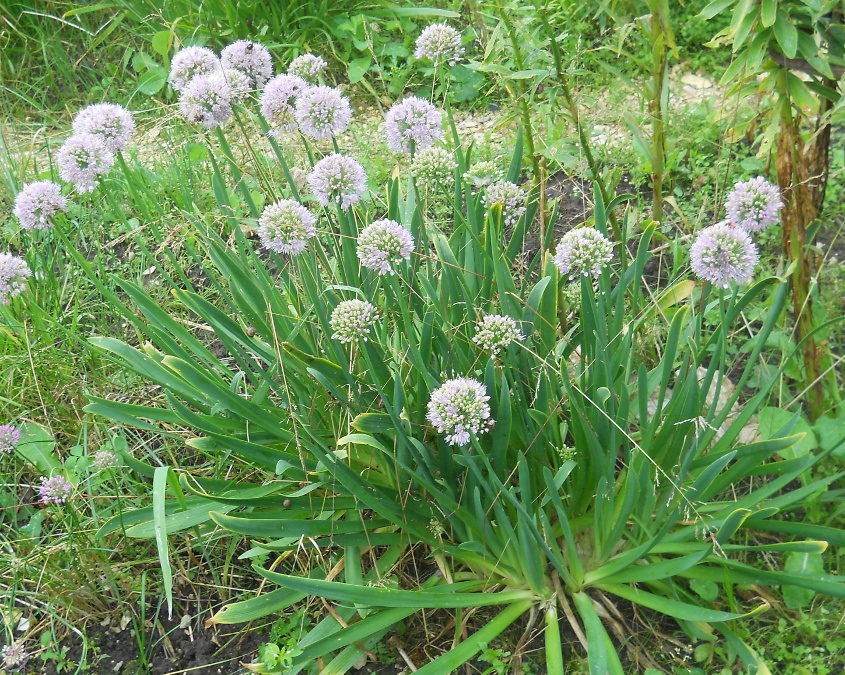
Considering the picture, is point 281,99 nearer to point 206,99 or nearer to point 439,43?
point 206,99

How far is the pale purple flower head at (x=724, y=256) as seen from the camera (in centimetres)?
164

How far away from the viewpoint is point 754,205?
67.6 inches

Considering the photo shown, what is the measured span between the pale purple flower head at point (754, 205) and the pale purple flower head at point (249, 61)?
1190 millimetres

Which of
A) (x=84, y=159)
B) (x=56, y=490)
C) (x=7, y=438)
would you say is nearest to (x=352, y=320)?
(x=84, y=159)

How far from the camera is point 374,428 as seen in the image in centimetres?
195

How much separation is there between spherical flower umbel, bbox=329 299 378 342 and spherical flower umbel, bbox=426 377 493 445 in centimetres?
24

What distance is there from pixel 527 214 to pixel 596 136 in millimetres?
Answer: 1362

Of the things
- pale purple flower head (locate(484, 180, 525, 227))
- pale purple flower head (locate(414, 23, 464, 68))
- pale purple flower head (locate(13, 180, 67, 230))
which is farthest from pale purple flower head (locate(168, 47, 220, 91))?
pale purple flower head (locate(484, 180, 525, 227))

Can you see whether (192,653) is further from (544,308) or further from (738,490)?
(738,490)

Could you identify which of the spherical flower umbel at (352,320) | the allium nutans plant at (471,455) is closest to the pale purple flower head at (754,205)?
the allium nutans plant at (471,455)

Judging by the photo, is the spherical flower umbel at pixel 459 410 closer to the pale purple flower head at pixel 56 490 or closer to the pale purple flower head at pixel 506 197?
the pale purple flower head at pixel 506 197

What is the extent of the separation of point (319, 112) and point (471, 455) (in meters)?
0.93

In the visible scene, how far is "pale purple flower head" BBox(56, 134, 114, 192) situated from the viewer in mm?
1952

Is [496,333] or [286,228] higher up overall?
[286,228]
